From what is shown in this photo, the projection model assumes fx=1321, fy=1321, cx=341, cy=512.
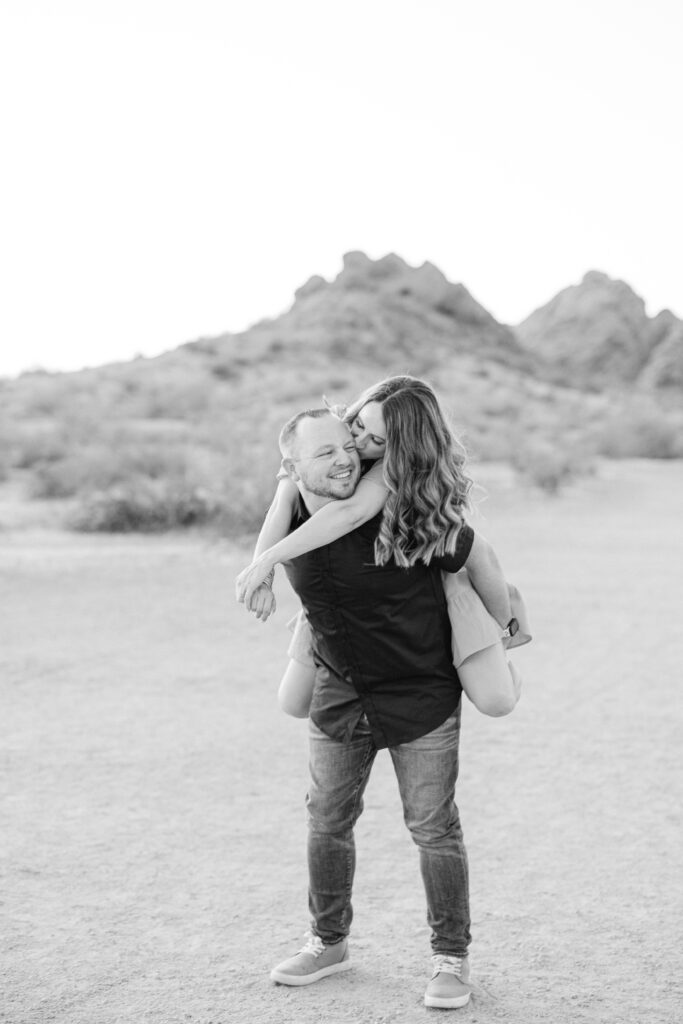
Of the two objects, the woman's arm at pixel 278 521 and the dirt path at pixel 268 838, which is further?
the dirt path at pixel 268 838

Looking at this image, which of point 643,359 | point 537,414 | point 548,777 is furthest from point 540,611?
point 643,359

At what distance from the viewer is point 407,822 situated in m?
3.93

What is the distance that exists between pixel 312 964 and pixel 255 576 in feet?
4.13

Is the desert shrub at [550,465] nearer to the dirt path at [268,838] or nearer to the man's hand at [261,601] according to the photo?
the dirt path at [268,838]


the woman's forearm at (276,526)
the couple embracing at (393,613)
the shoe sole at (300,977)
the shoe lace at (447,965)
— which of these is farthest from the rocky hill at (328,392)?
the shoe sole at (300,977)

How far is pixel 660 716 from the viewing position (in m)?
7.64

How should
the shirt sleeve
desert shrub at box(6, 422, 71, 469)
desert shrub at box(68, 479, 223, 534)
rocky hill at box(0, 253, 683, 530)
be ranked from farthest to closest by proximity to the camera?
1. desert shrub at box(6, 422, 71, 469)
2. rocky hill at box(0, 253, 683, 530)
3. desert shrub at box(68, 479, 223, 534)
4. the shirt sleeve

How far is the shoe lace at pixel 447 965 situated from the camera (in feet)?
12.7

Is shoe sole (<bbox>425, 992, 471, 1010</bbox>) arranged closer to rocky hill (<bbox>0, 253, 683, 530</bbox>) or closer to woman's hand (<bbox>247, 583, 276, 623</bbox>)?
woman's hand (<bbox>247, 583, 276, 623</bbox>)

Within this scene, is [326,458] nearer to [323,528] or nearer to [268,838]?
[323,528]

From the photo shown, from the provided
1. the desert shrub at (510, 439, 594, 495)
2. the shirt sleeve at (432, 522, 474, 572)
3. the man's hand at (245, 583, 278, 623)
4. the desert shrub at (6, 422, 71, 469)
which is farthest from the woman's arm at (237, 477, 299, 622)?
the desert shrub at (6, 422, 71, 469)

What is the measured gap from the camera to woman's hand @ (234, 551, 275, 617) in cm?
369

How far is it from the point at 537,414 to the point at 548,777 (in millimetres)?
58585

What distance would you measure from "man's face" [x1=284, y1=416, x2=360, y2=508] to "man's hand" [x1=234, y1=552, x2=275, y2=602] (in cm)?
25
